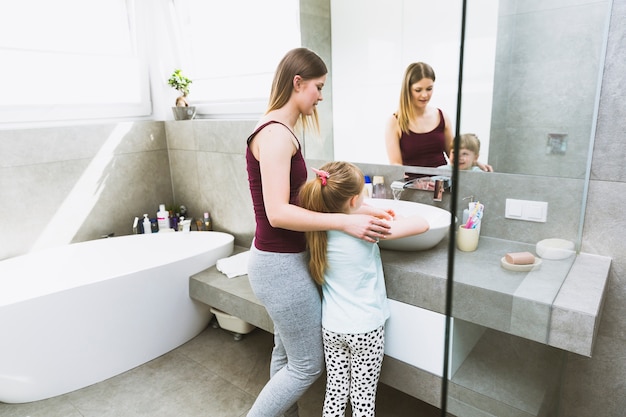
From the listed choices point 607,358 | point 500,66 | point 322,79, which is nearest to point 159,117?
point 322,79

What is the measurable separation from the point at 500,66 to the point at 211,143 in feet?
7.07

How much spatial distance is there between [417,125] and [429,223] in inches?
19.2

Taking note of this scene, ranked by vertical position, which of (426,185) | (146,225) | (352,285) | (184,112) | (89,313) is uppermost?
(184,112)

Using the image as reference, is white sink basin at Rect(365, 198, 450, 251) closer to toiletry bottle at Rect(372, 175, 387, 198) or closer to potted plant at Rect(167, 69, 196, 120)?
toiletry bottle at Rect(372, 175, 387, 198)

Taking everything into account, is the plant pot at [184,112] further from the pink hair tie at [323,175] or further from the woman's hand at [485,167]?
the woman's hand at [485,167]

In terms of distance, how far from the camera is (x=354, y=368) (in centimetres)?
150

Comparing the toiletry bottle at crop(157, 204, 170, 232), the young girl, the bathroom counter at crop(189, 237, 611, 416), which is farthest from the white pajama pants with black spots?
the toiletry bottle at crop(157, 204, 170, 232)

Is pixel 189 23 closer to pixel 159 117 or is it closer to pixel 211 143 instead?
pixel 159 117

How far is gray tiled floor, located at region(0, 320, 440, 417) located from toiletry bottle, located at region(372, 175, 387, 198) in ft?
3.17

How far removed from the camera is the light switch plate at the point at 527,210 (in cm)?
106

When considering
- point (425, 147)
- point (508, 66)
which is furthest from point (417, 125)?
point (508, 66)

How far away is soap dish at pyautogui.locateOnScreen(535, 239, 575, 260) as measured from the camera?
112 centimetres

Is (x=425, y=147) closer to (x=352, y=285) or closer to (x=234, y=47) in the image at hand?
(x=352, y=285)

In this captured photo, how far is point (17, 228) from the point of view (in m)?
2.58
